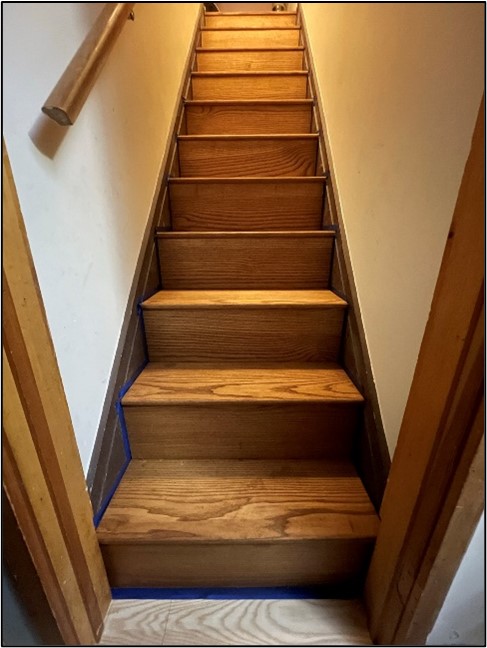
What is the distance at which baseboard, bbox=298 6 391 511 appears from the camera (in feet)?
2.85

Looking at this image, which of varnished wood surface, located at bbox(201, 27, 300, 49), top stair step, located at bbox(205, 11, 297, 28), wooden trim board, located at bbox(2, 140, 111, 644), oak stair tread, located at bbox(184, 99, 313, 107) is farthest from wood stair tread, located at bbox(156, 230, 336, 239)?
top stair step, located at bbox(205, 11, 297, 28)

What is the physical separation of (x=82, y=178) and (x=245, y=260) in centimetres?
62

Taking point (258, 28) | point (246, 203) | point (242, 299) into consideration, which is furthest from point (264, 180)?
point (258, 28)

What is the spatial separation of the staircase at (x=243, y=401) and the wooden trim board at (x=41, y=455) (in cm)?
12

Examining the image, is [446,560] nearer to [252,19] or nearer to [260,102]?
[260,102]

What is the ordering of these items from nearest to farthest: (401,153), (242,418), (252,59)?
(401,153), (242,418), (252,59)

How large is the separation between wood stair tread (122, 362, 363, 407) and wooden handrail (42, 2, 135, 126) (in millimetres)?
677

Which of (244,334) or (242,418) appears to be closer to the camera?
(242,418)

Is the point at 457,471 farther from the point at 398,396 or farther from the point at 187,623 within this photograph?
the point at 187,623

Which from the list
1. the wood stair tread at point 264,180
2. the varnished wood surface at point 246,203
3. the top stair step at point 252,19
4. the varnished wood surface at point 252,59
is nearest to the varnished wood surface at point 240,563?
the varnished wood surface at point 246,203

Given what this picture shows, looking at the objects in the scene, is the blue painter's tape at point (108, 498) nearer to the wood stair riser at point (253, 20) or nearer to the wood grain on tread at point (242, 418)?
the wood grain on tread at point (242, 418)

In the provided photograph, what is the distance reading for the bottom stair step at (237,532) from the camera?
2.69ft

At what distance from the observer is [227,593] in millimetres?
891

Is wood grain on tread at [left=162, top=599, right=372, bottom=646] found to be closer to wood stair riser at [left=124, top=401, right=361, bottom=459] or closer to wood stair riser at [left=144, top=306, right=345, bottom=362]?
wood stair riser at [left=124, top=401, right=361, bottom=459]
